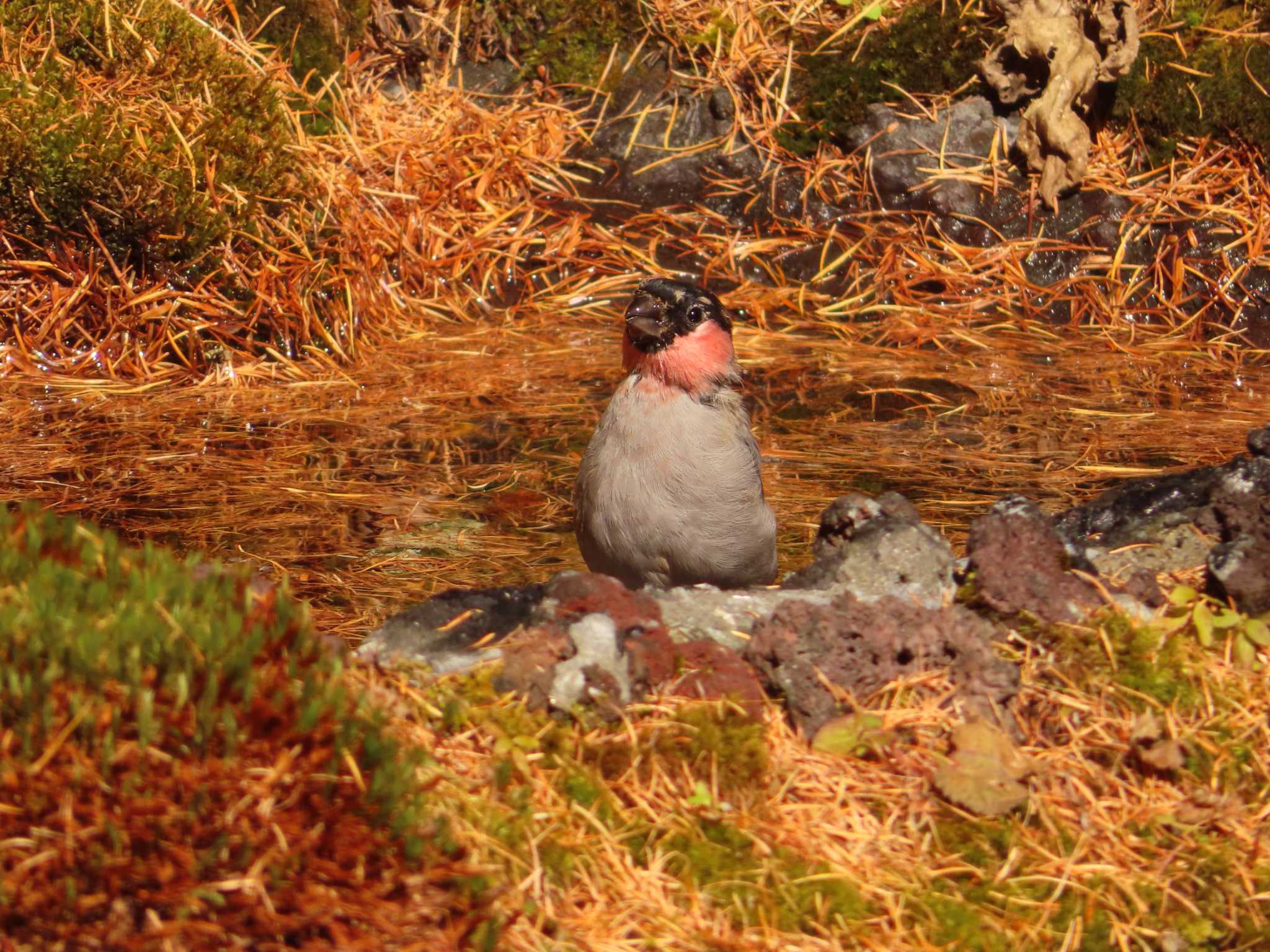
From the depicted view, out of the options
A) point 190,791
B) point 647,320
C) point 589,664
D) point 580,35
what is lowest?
point 589,664

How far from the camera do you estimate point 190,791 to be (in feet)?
7.47

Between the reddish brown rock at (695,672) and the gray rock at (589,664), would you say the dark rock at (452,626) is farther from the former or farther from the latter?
the reddish brown rock at (695,672)

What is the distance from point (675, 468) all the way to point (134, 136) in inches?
144

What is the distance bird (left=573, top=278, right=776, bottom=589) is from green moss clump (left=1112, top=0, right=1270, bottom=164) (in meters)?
4.72

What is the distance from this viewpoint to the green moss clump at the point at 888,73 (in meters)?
8.23

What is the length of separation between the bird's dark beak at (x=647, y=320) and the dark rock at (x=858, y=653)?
4.40 ft

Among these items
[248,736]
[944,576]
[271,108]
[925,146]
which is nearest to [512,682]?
[248,736]

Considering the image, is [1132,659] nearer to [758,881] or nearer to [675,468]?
[758,881]

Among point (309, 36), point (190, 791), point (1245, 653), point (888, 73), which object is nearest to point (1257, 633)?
point (1245, 653)

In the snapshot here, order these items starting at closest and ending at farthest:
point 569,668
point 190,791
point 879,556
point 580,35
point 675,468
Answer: point 190,791, point 569,668, point 879,556, point 675,468, point 580,35

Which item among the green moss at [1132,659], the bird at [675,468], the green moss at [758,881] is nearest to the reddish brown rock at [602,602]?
the green moss at [758,881]

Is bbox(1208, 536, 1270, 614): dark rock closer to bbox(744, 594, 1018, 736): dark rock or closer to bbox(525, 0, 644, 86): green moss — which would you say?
bbox(744, 594, 1018, 736): dark rock

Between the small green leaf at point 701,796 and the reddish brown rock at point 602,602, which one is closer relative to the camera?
the small green leaf at point 701,796

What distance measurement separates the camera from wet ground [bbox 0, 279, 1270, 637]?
4.90 meters
